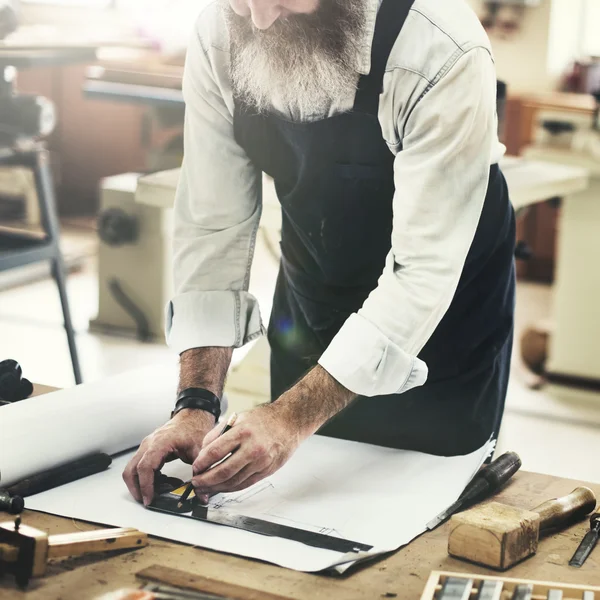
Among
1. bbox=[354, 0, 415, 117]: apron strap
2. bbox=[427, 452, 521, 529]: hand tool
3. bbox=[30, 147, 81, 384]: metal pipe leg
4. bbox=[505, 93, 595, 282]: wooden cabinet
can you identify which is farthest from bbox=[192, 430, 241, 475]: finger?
bbox=[505, 93, 595, 282]: wooden cabinet

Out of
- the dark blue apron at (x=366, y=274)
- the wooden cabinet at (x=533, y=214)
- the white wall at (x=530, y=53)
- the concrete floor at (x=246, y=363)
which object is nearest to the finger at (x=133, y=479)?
Answer: the dark blue apron at (x=366, y=274)

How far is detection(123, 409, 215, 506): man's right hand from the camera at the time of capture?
1.14 metres

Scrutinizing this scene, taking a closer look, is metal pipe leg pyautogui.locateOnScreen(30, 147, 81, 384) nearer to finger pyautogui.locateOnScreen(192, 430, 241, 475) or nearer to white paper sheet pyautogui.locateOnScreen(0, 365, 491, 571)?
white paper sheet pyautogui.locateOnScreen(0, 365, 491, 571)

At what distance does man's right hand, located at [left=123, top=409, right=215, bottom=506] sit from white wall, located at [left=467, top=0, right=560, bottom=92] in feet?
14.5

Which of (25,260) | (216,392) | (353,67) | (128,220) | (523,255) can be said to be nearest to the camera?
(353,67)

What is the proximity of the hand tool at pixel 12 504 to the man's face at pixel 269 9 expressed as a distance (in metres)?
0.62

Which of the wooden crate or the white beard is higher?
the white beard

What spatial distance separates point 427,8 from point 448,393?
584 mm

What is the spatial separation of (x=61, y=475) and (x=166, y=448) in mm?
128

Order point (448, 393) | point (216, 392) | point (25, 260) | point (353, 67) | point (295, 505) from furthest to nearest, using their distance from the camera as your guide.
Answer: point (25, 260) < point (448, 393) < point (216, 392) < point (353, 67) < point (295, 505)

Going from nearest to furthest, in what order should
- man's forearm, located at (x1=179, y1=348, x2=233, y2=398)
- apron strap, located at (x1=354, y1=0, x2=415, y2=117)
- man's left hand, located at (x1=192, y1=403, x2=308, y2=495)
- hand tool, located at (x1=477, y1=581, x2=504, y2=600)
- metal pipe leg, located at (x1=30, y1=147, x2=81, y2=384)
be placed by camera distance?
hand tool, located at (x1=477, y1=581, x2=504, y2=600), man's left hand, located at (x1=192, y1=403, x2=308, y2=495), apron strap, located at (x1=354, y1=0, x2=415, y2=117), man's forearm, located at (x1=179, y1=348, x2=233, y2=398), metal pipe leg, located at (x1=30, y1=147, x2=81, y2=384)

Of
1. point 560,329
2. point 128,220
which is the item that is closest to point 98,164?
point 128,220

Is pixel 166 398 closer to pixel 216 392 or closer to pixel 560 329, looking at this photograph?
pixel 216 392

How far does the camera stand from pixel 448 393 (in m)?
1.51
